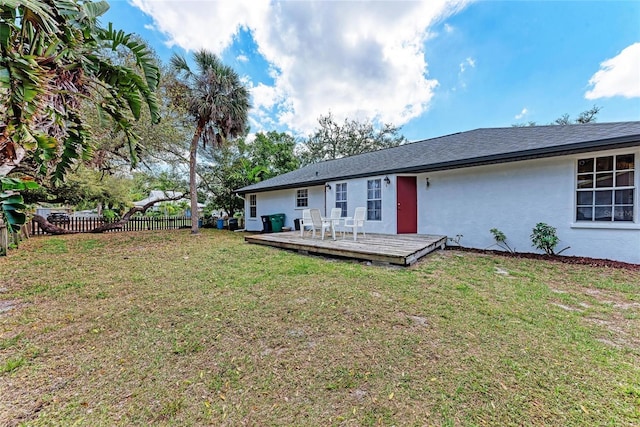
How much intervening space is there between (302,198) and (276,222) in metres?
1.95

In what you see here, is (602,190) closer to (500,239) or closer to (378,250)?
(500,239)

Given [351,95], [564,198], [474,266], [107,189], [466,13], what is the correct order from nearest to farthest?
[474,266], [564,198], [466,13], [107,189], [351,95]

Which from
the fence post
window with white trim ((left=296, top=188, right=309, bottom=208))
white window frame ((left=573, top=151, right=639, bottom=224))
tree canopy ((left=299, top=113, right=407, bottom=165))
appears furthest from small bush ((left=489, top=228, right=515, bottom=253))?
tree canopy ((left=299, top=113, right=407, bottom=165))

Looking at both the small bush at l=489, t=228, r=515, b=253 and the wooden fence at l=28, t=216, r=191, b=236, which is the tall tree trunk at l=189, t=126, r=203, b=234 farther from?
the small bush at l=489, t=228, r=515, b=253

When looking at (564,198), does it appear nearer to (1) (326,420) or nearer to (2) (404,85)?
(1) (326,420)

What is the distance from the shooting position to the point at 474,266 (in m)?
5.85

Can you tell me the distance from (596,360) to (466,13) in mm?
13019

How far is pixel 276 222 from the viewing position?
1373 cm

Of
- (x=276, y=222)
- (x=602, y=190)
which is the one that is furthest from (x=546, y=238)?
(x=276, y=222)

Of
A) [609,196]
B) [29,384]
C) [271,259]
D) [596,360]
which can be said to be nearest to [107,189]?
[271,259]

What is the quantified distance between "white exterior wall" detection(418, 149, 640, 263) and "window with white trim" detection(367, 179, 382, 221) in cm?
157

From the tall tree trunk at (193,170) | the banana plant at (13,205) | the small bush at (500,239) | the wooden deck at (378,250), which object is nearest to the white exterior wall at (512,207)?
the small bush at (500,239)

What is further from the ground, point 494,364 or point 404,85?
point 404,85

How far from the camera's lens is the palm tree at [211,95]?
1166cm
